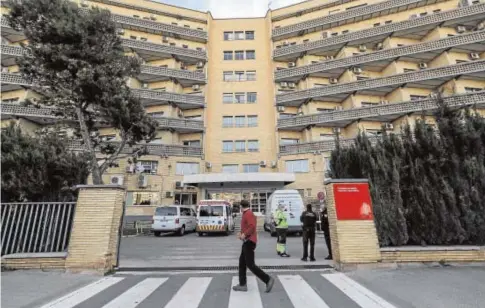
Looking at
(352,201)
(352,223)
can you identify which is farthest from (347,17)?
(352,223)

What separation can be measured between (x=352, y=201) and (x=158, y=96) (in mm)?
24498

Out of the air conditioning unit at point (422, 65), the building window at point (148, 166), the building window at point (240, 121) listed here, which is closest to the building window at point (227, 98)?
the building window at point (240, 121)

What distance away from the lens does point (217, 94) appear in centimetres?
3152

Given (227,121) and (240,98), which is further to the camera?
(240,98)

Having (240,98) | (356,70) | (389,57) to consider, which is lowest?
(240,98)

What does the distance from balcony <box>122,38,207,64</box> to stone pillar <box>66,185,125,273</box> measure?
2512cm

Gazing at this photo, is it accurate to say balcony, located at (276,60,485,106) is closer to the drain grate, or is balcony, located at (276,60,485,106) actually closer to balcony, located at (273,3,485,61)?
balcony, located at (273,3,485,61)

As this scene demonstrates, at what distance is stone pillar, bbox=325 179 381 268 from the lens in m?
7.47

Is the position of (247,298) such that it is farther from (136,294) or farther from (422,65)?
(422,65)

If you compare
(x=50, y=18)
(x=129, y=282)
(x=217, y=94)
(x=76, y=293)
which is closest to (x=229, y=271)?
(x=129, y=282)

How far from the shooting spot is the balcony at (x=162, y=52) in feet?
97.3

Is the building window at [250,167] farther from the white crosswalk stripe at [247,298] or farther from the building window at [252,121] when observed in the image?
the white crosswalk stripe at [247,298]

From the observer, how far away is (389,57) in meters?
27.9

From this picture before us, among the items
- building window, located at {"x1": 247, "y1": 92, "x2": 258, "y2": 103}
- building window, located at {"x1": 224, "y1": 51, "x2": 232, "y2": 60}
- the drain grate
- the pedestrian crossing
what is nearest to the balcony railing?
building window, located at {"x1": 224, "y1": 51, "x2": 232, "y2": 60}
